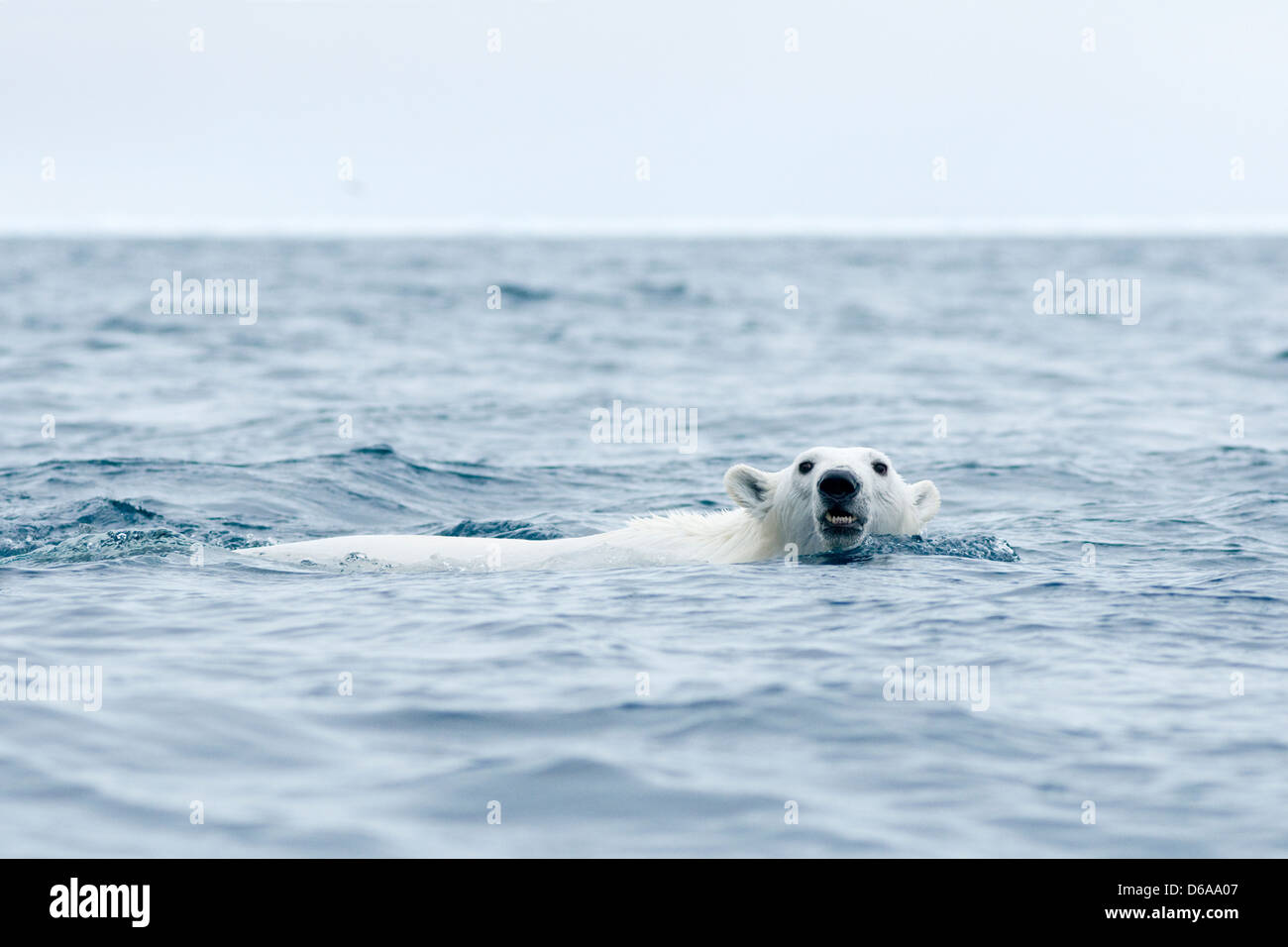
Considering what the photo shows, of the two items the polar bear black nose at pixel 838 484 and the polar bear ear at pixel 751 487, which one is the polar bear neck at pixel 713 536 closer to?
the polar bear ear at pixel 751 487

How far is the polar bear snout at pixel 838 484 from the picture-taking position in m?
9.41

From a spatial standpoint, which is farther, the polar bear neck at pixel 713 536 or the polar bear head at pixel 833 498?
the polar bear neck at pixel 713 536

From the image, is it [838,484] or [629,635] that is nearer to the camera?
[629,635]

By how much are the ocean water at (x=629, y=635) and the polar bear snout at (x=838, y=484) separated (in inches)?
21.2

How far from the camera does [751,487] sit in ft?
33.5

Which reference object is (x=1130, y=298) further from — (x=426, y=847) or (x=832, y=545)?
(x=426, y=847)

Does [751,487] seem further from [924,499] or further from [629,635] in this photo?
[629,635]

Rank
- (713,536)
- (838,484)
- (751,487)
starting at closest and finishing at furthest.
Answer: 1. (838,484)
2. (751,487)
3. (713,536)

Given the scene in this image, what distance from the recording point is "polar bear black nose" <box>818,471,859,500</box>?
9.41 m

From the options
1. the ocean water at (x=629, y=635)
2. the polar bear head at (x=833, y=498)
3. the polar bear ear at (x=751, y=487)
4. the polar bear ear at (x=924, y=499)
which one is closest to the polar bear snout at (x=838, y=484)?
the polar bear head at (x=833, y=498)

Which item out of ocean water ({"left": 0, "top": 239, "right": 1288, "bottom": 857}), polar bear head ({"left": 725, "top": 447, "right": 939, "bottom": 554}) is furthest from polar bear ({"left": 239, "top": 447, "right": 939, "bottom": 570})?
ocean water ({"left": 0, "top": 239, "right": 1288, "bottom": 857})

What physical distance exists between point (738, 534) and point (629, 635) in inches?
94.7

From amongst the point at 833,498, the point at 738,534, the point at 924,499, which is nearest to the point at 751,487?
the point at 738,534

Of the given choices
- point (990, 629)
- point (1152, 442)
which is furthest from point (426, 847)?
point (1152, 442)
